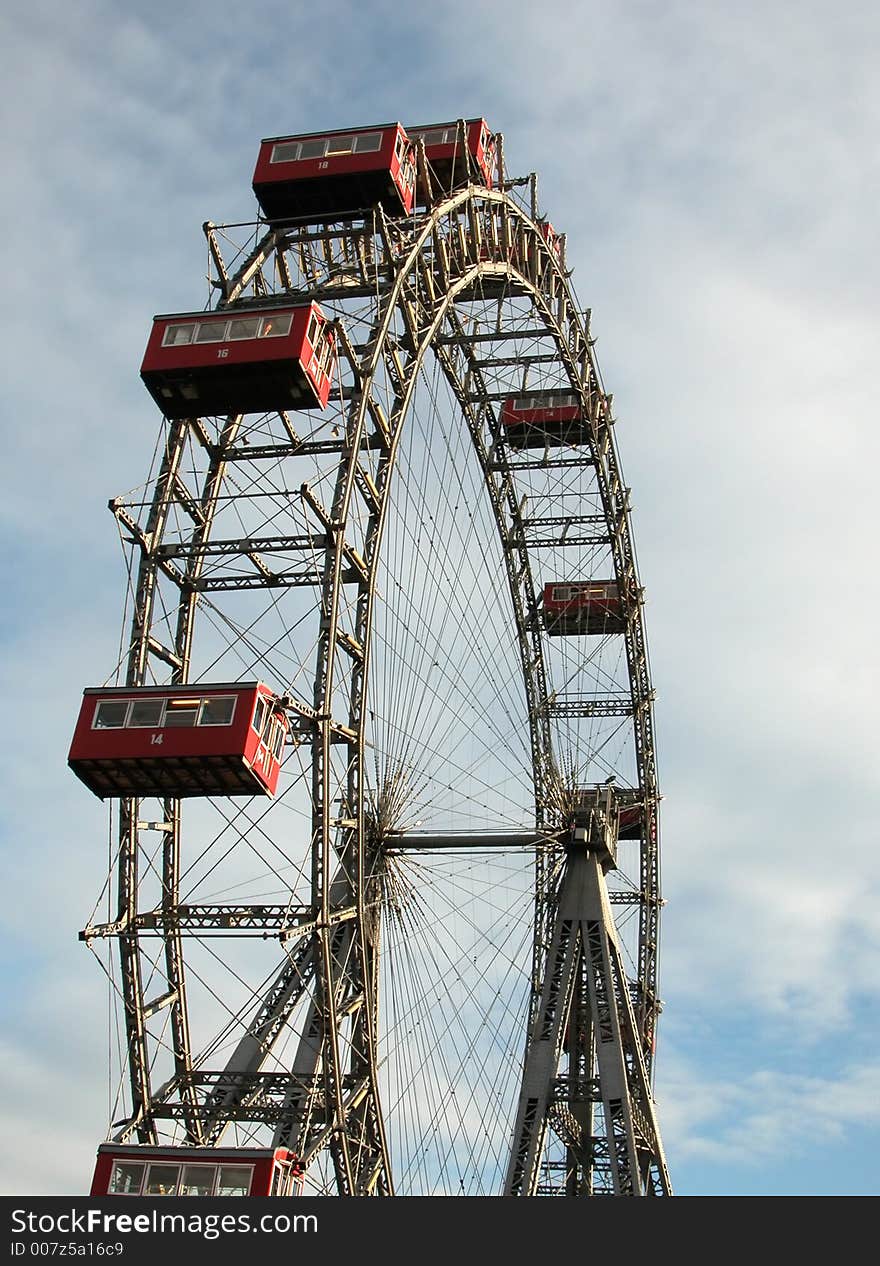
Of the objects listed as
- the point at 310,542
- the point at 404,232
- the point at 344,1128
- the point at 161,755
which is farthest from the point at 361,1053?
the point at 404,232

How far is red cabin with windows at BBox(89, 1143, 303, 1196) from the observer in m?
21.7

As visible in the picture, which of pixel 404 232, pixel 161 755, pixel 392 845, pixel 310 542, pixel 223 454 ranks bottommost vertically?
pixel 161 755

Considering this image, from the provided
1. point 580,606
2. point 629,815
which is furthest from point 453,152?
point 629,815

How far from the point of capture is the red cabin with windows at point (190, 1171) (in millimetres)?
21703

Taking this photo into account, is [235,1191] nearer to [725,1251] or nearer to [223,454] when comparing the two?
[725,1251]

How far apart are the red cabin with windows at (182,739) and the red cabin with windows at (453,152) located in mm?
17124

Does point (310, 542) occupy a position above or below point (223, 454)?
below

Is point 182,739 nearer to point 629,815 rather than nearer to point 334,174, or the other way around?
point 334,174

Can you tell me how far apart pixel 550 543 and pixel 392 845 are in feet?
63.3

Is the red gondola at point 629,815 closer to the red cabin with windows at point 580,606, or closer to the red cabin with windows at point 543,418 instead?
the red cabin with windows at point 580,606

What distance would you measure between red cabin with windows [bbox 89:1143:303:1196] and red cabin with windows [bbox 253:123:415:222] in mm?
19301

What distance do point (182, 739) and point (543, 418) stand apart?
23584 millimetres

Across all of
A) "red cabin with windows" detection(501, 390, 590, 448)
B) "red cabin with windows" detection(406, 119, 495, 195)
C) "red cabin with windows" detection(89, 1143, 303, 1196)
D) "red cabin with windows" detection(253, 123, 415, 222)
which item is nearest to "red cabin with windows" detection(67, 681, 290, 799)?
"red cabin with windows" detection(89, 1143, 303, 1196)

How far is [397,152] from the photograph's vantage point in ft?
104
